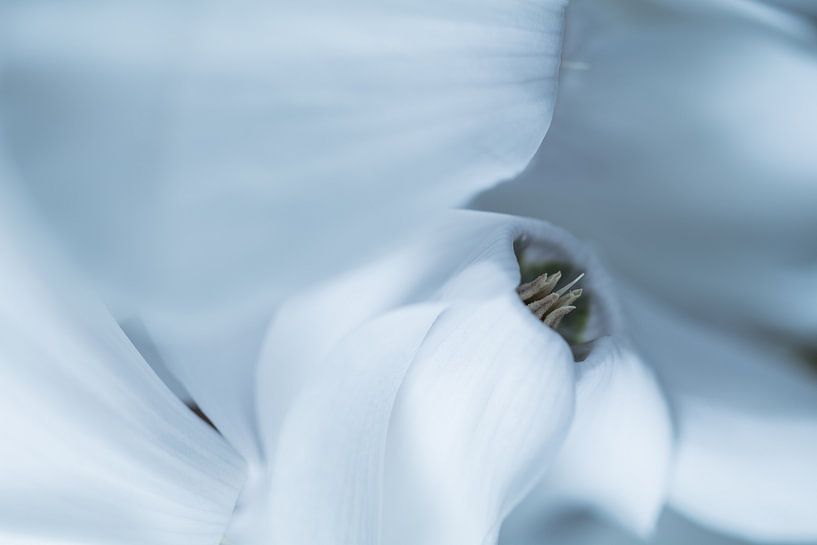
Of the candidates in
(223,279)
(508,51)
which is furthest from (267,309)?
(508,51)

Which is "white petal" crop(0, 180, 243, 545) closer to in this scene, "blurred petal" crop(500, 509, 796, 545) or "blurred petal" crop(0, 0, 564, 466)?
"blurred petal" crop(0, 0, 564, 466)

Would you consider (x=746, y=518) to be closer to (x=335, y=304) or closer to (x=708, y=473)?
(x=708, y=473)

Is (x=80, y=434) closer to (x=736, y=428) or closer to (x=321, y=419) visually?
(x=321, y=419)

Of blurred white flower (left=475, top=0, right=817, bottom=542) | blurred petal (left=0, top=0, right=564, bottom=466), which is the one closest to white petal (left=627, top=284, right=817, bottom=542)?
blurred white flower (left=475, top=0, right=817, bottom=542)

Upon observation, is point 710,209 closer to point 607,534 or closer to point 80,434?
point 607,534

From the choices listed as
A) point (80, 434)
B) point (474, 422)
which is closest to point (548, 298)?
point (474, 422)

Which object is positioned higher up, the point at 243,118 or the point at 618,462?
the point at 243,118
